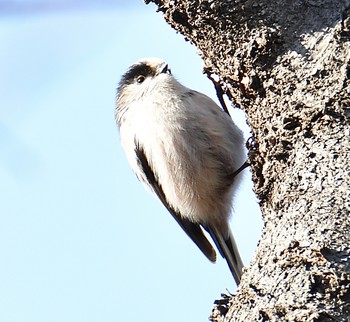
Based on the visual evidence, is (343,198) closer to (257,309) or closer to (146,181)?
(257,309)

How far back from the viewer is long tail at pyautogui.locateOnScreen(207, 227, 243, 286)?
3484mm

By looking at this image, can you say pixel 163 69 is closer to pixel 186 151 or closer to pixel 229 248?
pixel 186 151

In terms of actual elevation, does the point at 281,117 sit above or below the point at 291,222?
above

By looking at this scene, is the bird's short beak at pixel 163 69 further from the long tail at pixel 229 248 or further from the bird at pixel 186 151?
the long tail at pixel 229 248

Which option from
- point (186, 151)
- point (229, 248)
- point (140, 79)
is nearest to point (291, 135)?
point (186, 151)

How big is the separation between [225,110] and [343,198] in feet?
6.64

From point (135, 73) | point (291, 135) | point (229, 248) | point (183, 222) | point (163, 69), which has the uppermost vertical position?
point (135, 73)

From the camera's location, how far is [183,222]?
3.70 m

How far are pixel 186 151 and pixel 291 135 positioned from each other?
1596mm

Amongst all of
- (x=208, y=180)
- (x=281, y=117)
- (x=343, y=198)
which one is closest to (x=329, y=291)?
(x=343, y=198)

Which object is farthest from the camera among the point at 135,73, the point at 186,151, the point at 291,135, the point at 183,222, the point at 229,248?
the point at 135,73

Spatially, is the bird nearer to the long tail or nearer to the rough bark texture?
the long tail

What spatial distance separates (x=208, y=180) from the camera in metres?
3.31

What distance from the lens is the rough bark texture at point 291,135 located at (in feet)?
4.45
